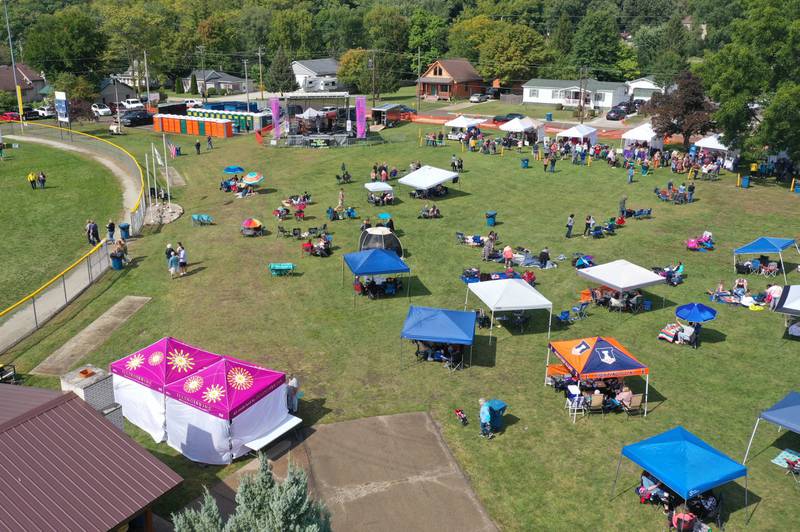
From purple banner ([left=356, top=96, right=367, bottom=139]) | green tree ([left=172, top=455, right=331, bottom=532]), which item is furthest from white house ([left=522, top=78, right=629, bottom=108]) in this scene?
green tree ([left=172, top=455, right=331, bottom=532])

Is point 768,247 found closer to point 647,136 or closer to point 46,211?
point 647,136

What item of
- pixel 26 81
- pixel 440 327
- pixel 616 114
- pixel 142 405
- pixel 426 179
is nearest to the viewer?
pixel 142 405

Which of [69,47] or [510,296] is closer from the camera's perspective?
[510,296]

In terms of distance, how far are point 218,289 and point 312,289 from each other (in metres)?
4.07

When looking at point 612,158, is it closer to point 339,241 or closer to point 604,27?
point 339,241

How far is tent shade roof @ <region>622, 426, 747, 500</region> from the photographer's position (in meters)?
14.0

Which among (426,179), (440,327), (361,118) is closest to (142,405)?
(440,327)

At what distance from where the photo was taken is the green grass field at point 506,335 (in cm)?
1631

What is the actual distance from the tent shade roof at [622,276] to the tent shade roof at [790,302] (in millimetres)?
3949

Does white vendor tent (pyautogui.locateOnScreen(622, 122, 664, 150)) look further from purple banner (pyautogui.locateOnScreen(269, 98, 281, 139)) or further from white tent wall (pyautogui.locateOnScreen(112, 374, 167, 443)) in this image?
white tent wall (pyautogui.locateOnScreen(112, 374, 167, 443))

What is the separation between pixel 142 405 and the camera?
707 inches

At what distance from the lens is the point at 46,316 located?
26.4 metres

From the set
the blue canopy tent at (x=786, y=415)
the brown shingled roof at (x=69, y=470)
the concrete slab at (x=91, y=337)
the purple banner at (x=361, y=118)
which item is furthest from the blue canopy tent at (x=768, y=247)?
the purple banner at (x=361, y=118)

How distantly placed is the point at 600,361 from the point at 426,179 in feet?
71.8
